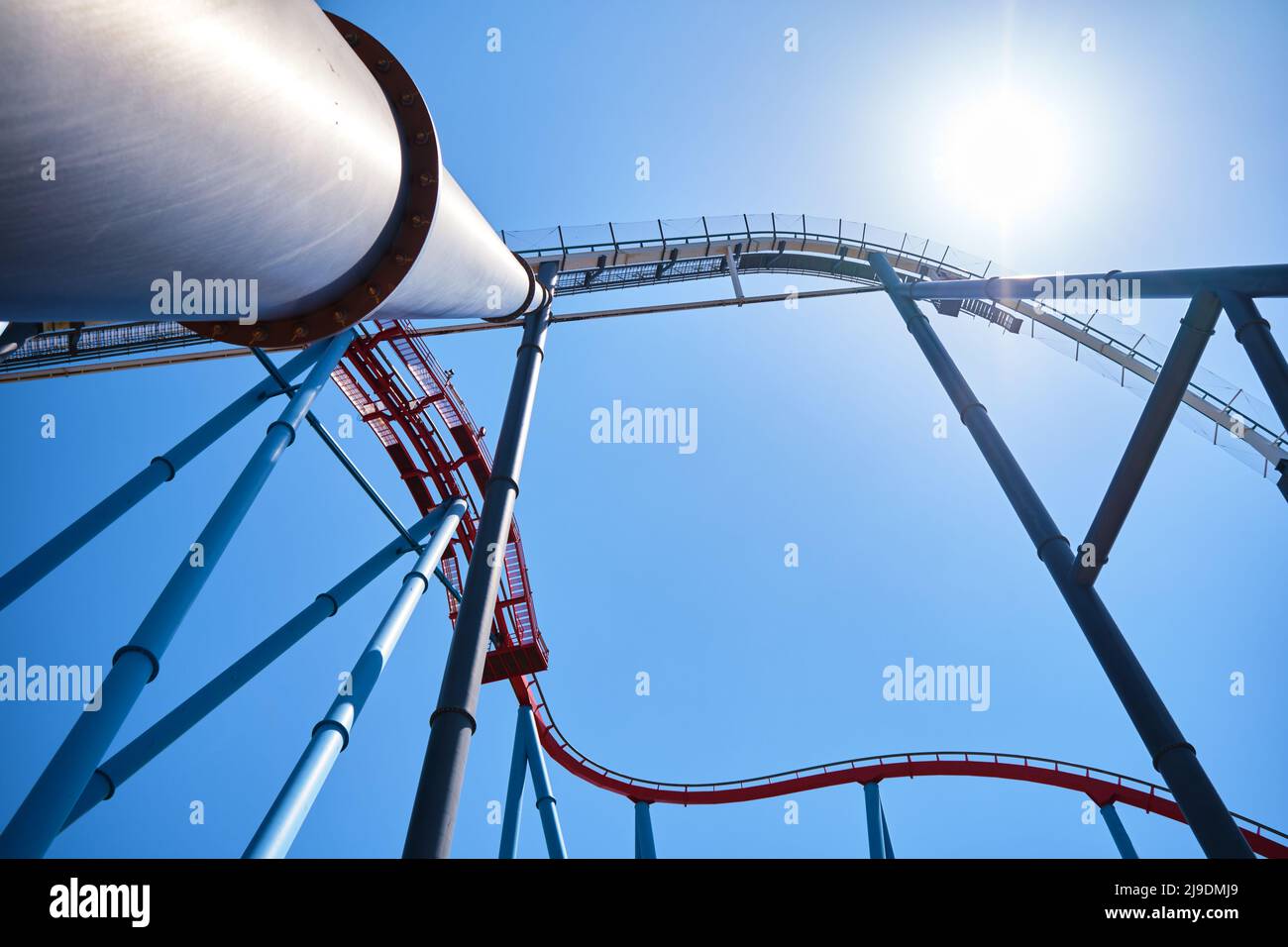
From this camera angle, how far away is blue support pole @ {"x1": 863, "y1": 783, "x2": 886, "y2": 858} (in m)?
11.2

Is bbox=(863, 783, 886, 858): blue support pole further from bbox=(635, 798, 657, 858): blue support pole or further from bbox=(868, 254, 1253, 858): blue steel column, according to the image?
bbox=(868, 254, 1253, 858): blue steel column

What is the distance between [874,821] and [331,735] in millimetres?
8242

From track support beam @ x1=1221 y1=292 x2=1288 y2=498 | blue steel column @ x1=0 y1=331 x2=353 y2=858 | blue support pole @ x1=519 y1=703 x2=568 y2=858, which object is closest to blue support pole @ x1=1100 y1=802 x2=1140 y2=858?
blue support pole @ x1=519 y1=703 x2=568 y2=858

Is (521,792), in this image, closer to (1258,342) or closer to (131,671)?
(131,671)

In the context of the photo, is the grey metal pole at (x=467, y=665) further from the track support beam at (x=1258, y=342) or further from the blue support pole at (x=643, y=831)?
the blue support pole at (x=643, y=831)

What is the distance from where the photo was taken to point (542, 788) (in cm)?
1038

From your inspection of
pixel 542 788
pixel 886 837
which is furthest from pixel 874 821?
pixel 542 788

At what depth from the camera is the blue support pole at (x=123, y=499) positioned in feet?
19.5

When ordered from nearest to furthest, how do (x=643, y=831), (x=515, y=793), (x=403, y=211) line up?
(x=403, y=211), (x=515, y=793), (x=643, y=831)

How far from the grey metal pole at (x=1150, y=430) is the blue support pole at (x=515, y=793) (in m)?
7.38

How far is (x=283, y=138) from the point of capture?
6.66 ft
